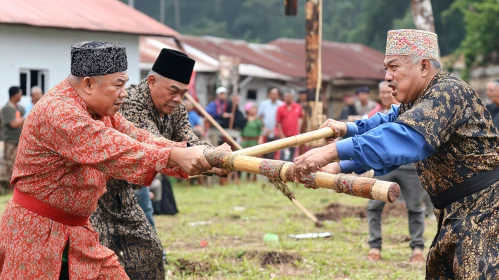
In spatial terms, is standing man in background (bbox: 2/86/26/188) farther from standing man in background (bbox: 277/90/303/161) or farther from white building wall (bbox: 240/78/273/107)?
white building wall (bbox: 240/78/273/107)

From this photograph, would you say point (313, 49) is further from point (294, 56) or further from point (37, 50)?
point (294, 56)

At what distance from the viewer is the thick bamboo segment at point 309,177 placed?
3.90 m

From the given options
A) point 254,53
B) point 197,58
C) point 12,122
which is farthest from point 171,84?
point 254,53

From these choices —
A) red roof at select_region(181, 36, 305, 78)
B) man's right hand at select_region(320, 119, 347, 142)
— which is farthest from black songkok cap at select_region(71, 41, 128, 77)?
red roof at select_region(181, 36, 305, 78)

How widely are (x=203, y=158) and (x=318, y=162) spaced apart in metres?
0.60

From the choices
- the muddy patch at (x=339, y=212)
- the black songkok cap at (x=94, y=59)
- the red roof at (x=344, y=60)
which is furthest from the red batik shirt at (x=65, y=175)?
the red roof at (x=344, y=60)

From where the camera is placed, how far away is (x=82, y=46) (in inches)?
173

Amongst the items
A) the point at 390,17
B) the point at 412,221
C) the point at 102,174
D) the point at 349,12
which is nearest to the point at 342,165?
the point at 102,174

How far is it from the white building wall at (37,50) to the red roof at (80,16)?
327 millimetres

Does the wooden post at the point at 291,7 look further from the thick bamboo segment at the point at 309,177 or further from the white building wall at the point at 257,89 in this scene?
the white building wall at the point at 257,89

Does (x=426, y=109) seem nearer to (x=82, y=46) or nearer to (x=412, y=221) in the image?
(x=82, y=46)

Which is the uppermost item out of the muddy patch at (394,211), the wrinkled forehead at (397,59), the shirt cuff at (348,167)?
the wrinkled forehead at (397,59)

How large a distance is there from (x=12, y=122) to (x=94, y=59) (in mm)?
10875

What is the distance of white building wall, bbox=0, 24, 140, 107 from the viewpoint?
1841cm
